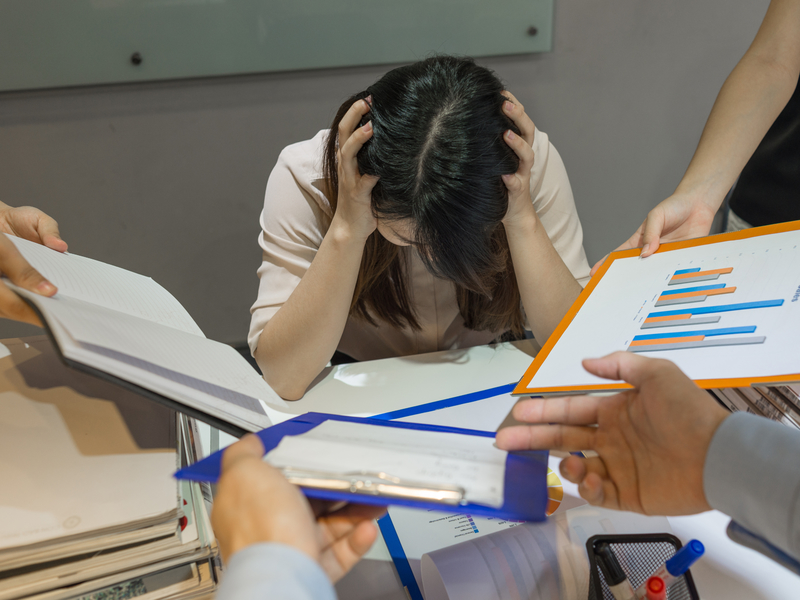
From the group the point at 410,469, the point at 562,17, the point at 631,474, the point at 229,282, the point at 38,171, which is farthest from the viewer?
the point at 229,282

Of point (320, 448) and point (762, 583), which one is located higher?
point (320, 448)

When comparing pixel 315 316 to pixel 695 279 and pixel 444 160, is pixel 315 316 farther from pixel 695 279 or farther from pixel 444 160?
pixel 695 279

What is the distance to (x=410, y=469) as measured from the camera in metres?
0.43

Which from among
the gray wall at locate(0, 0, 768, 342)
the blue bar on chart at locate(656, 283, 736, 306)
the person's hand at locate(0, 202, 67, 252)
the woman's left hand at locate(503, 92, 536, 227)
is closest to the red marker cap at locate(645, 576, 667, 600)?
the blue bar on chart at locate(656, 283, 736, 306)

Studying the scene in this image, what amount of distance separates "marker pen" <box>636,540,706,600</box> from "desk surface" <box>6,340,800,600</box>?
4.1 inches

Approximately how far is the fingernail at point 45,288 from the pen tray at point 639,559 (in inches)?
23.1

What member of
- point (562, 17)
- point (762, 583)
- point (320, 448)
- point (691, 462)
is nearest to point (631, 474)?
point (691, 462)

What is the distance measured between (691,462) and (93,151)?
75.4 inches

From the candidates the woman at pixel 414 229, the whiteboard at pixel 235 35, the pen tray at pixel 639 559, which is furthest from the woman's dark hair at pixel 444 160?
the whiteboard at pixel 235 35

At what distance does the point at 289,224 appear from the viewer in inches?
39.8

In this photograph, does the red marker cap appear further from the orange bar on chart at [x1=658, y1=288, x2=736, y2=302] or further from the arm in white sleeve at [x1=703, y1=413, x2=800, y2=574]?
the orange bar on chart at [x1=658, y1=288, x2=736, y2=302]

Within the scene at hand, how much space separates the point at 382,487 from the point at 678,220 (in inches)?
31.2

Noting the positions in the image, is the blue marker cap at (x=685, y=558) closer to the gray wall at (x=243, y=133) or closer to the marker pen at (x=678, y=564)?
the marker pen at (x=678, y=564)

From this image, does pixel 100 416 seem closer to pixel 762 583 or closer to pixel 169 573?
pixel 169 573
